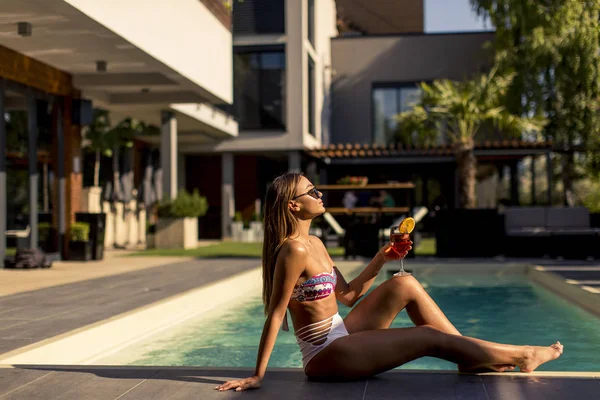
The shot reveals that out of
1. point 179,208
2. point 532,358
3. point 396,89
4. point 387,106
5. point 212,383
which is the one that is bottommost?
point 212,383

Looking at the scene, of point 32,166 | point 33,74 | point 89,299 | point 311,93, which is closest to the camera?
point 89,299

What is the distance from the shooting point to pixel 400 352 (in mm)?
3732

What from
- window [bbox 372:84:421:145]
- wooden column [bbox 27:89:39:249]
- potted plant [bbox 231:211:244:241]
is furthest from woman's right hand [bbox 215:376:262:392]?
window [bbox 372:84:421:145]

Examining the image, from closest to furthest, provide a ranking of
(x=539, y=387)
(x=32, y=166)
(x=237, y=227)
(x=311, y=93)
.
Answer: (x=539, y=387) < (x=32, y=166) < (x=237, y=227) < (x=311, y=93)

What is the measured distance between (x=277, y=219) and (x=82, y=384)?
1346 mm

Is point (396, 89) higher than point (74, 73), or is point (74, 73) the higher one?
point (396, 89)

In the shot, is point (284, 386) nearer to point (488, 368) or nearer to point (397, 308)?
point (397, 308)

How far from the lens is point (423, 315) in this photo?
12.8 feet

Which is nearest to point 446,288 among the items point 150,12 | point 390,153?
point 150,12

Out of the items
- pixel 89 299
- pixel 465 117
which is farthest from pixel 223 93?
pixel 89 299

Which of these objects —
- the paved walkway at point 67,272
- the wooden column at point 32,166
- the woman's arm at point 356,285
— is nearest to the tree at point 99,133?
the paved walkway at point 67,272

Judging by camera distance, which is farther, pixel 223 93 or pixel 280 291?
pixel 223 93

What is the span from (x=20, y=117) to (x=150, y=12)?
3278 millimetres

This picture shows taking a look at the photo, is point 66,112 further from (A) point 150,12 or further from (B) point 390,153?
(B) point 390,153
